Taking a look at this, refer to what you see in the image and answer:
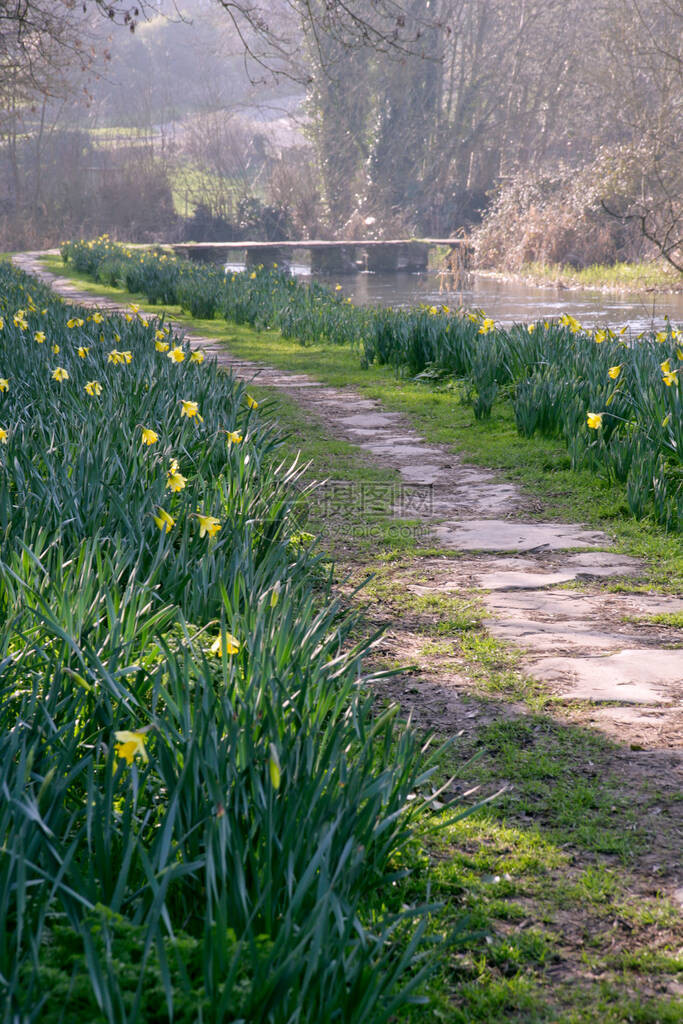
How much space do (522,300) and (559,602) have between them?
1586cm

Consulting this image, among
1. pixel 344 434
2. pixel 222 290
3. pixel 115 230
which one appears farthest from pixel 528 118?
pixel 344 434

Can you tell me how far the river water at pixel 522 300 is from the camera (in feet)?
47.4

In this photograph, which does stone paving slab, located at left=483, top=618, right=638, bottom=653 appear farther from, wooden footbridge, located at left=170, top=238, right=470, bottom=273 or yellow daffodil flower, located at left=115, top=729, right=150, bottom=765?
wooden footbridge, located at left=170, top=238, right=470, bottom=273

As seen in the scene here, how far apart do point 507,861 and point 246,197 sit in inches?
1413

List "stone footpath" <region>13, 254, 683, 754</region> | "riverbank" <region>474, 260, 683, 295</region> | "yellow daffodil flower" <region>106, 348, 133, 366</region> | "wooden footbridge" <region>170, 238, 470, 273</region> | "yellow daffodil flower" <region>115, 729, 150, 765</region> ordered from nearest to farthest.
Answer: "yellow daffodil flower" <region>115, 729, 150, 765</region> → "stone footpath" <region>13, 254, 683, 754</region> → "yellow daffodil flower" <region>106, 348, 133, 366</region> → "riverbank" <region>474, 260, 683, 295</region> → "wooden footbridge" <region>170, 238, 470, 273</region>

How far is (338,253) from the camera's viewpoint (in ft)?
94.5

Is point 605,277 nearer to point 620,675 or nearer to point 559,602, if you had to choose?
point 559,602

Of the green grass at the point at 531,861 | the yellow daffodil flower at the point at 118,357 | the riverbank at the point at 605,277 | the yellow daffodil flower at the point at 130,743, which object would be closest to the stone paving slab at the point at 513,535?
the green grass at the point at 531,861

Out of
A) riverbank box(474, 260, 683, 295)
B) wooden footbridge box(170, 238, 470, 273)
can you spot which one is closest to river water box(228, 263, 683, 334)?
riverbank box(474, 260, 683, 295)

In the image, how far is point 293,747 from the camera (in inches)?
61.3

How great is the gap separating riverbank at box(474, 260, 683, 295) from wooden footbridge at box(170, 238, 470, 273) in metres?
3.87

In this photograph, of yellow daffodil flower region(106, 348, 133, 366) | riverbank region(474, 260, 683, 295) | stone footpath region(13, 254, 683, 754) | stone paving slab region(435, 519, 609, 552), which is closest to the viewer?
stone footpath region(13, 254, 683, 754)

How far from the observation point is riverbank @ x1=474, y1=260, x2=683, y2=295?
62.3ft

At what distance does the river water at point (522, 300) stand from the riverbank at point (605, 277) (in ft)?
1.21
